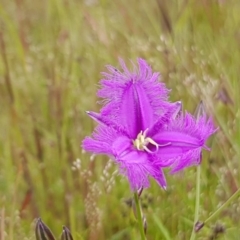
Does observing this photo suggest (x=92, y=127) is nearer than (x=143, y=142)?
No

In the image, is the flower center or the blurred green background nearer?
the flower center

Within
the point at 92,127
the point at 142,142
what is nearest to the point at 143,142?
the point at 142,142

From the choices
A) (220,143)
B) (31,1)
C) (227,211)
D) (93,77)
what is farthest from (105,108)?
(31,1)

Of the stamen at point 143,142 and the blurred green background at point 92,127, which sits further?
the blurred green background at point 92,127

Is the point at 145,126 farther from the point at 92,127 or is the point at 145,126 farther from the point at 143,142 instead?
the point at 92,127
